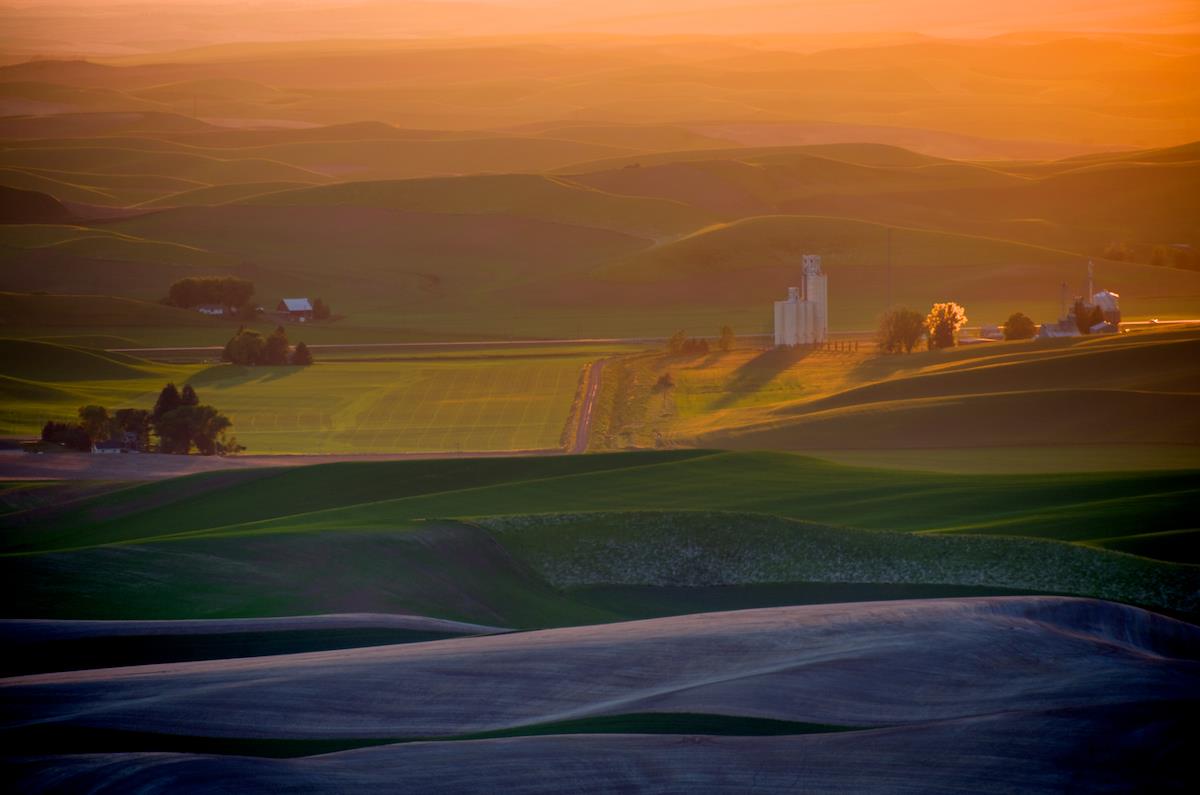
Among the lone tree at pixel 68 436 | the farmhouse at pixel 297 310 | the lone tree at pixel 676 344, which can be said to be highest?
the farmhouse at pixel 297 310

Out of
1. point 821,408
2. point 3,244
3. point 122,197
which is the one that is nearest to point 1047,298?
point 821,408

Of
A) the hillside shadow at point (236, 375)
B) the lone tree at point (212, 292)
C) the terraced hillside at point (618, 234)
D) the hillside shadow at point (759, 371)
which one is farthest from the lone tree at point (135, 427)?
the lone tree at point (212, 292)

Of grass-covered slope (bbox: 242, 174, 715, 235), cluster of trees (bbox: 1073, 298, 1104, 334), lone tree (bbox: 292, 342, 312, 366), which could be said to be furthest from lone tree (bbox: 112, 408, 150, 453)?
grass-covered slope (bbox: 242, 174, 715, 235)

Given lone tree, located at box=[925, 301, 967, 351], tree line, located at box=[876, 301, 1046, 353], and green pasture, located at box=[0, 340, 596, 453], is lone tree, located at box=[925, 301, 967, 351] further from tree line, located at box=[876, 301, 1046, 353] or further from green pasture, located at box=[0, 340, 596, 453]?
green pasture, located at box=[0, 340, 596, 453]

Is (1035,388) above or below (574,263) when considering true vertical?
below

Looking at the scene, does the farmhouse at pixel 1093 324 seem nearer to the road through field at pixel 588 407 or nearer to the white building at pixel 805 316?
the white building at pixel 805 316

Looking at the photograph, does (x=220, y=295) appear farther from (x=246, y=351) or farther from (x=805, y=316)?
(x=805, y=316)

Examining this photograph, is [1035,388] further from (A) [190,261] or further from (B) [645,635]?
(A) [190,261]
